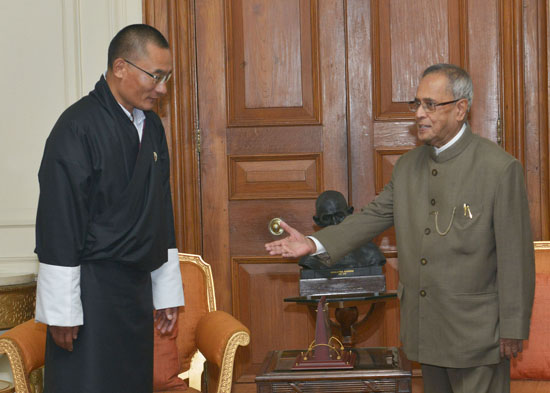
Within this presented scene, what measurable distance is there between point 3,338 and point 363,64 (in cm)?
221

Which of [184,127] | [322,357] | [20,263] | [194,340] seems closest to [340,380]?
[322,357]

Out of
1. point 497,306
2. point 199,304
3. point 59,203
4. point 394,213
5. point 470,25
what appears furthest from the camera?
point 470,25

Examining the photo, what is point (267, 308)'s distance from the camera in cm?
383

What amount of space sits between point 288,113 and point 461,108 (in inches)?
52.9

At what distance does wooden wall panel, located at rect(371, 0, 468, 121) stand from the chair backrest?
122cm

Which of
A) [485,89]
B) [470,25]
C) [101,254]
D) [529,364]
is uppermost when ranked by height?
[470,25]

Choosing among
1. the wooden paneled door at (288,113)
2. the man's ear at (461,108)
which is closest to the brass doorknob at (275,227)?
the wooden paneled door at (288,113)

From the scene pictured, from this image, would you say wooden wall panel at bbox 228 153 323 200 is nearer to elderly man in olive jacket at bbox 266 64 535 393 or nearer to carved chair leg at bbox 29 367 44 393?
elderly man in olive jacket at bbox 266 64 535 393

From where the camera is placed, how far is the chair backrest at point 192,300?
132 inches

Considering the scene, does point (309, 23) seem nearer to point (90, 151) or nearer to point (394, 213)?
point (394, 213)

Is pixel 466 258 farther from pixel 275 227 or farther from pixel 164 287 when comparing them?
pixel 275 227

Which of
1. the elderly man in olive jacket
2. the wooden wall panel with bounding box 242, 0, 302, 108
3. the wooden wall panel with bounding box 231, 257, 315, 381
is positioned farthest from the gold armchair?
the wooden wall panel with bounding box 242, 0, 302, 108

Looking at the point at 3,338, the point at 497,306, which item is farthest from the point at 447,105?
the point at 3,338

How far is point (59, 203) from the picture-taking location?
2.24m
